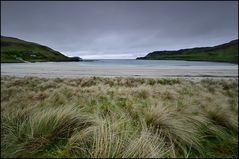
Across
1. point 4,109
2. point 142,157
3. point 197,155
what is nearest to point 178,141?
point 197,155

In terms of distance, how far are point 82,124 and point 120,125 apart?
500 mm

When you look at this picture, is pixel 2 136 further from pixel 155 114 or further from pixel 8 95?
pixel 155 114

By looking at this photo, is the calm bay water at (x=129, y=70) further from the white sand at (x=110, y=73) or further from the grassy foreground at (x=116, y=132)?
the grassy foreground at (x=116, y=132)

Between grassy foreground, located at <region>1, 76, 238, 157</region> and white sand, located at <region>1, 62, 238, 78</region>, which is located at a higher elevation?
white sand, located at <region>1, 62, 238, 78</region>

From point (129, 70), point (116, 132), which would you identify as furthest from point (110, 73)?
point (116, 132)

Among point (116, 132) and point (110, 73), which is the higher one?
point (110, 73)

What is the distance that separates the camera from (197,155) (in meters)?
1.85

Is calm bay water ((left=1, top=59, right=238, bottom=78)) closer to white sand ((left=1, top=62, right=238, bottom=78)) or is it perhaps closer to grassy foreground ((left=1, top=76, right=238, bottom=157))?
white sand ((left=1, top=62, right=238, bottom=78))

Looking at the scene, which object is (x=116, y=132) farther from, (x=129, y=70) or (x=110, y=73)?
(x=129, y=70)

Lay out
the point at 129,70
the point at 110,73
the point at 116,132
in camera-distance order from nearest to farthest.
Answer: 1. the point at 116,132
2. the point at 110,73
3. the point at 129,70

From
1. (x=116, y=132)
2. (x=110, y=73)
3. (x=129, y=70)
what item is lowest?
(x=116, y=132)

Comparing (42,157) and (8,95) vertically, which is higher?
(8,95)

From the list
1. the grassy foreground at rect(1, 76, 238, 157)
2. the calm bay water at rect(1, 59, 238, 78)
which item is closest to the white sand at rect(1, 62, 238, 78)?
the calm bay water at rect(1, 59, 238, 78)

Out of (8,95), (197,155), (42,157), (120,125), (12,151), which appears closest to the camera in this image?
(12,151)
